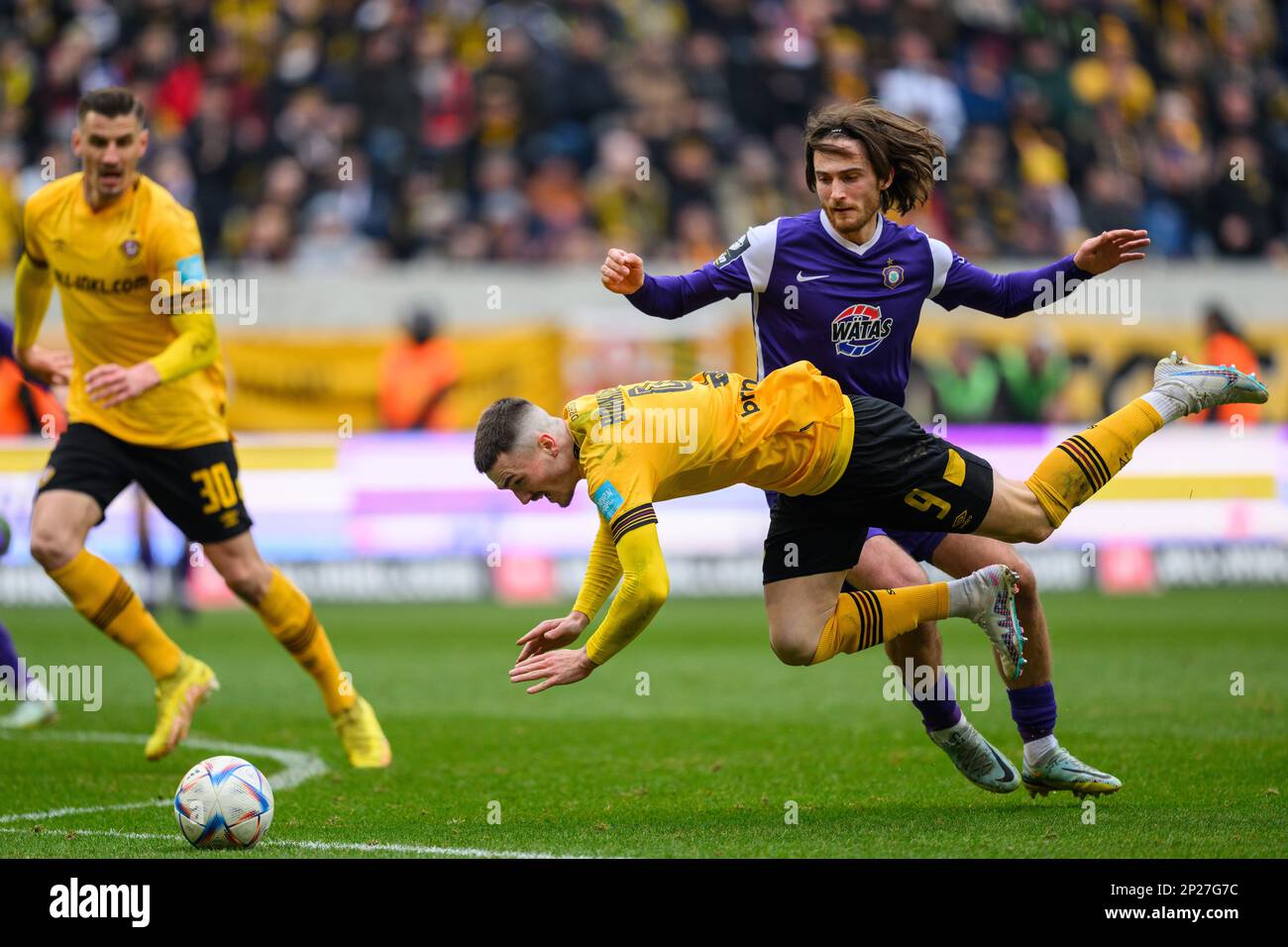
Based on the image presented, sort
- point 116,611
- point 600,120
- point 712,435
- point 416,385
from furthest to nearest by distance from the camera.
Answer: point 600,120
point 416,385
point 116,611
point 712,435

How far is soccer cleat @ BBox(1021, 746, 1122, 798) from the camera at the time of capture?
6707 millimetres

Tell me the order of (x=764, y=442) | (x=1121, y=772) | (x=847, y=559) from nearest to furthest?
(x=764, y=442), (x=847, y=559), (x=1121, y=772)

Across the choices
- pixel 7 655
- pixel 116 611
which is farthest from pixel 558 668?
pixel 7 655

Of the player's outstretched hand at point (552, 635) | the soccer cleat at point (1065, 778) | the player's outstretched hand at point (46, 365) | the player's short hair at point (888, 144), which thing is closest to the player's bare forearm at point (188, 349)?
the player's outstretched hand at point (46, 365)

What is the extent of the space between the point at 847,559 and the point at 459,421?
10.7 metres

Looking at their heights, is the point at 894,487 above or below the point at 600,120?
below

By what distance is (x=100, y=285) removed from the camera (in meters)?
7.79

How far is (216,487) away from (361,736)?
1354 millimetres

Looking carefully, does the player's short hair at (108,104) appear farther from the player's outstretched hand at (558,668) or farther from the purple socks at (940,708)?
the purple socks at (940,708)

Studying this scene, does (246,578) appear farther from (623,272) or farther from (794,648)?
(794,648)

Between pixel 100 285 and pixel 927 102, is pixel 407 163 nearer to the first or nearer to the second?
pixel 927 102

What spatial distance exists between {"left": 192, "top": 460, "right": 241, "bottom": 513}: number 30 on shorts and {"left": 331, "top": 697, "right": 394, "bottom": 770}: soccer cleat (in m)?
1.13

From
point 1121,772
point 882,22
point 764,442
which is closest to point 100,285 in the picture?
point 764,442

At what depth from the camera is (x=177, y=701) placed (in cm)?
762
